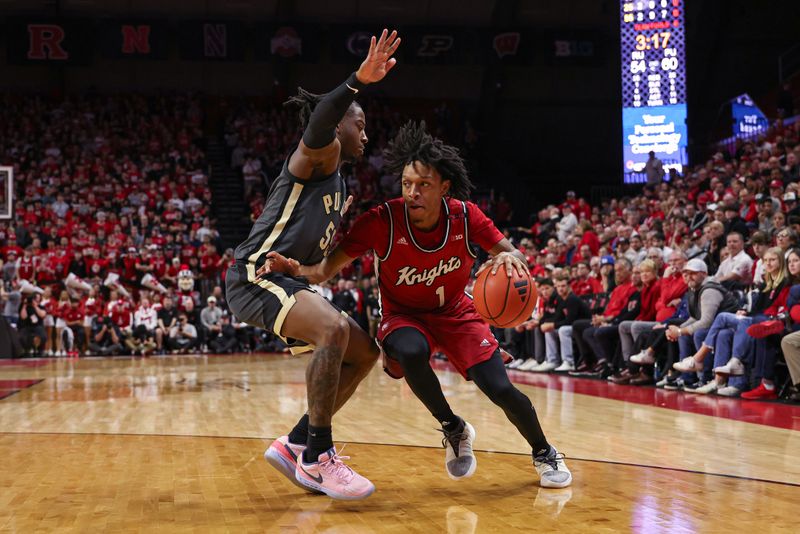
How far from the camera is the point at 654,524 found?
338cm

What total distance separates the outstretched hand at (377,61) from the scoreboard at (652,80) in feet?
53.5

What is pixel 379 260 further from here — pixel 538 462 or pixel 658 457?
pixel 658 457

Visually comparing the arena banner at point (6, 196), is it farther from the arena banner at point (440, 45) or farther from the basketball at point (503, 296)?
the basketball at point (503, 296)

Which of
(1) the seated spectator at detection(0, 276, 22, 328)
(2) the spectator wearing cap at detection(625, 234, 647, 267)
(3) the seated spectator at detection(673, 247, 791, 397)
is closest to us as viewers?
(3) the seated spectator at detection(673, 247, 791, 397)

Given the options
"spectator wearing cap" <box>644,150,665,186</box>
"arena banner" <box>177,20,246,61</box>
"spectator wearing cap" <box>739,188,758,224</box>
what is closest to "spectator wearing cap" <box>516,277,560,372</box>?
"spectator wearing cap" <box>739,188,758,224</box>

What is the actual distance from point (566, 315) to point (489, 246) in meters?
7.23

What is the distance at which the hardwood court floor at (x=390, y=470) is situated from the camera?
11.7 ft

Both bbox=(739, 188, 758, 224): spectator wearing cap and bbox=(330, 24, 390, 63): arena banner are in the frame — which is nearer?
bbox=(739, 188, 758, 224): spectator wearing cap

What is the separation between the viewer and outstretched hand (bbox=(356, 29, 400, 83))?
405 centimetres

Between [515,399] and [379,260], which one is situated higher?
[379,260]

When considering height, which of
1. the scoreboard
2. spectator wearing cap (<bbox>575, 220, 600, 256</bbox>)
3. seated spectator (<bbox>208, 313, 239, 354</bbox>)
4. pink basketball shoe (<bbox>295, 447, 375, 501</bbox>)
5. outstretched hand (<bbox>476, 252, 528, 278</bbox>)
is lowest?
seated spectator (<bbox>208, 313, 239, 354</bbox>)

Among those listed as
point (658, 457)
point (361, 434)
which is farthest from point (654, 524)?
point (361, 434)

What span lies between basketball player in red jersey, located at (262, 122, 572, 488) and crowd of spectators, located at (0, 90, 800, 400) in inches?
158

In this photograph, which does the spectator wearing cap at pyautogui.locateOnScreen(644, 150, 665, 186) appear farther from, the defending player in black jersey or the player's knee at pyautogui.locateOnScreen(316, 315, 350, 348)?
the player's knee at pyautogui.locateOnScreen(316, 315, 350, 348)
